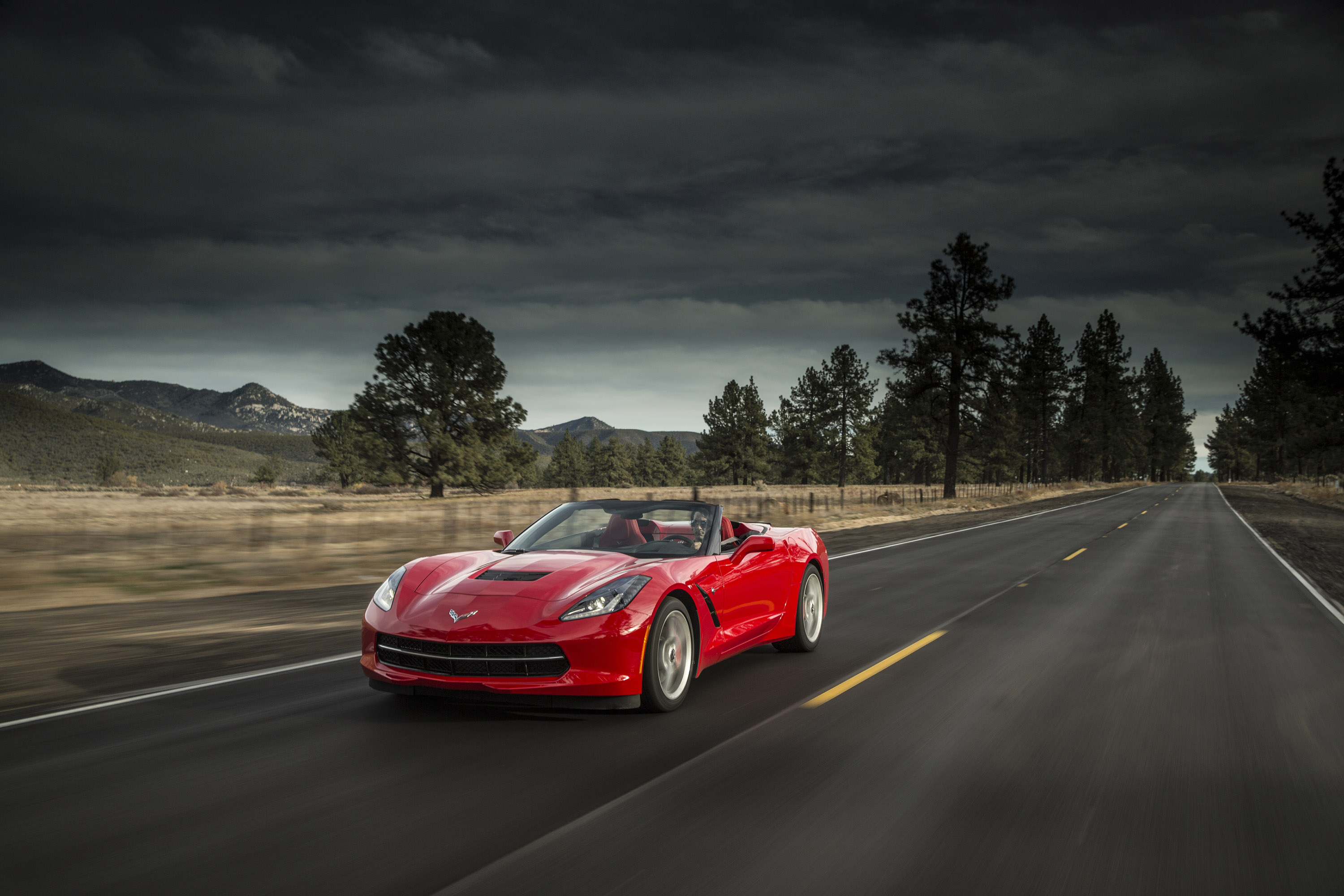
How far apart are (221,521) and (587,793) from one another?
18.3 m

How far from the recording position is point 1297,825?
3635mm

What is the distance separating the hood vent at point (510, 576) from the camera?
515cm

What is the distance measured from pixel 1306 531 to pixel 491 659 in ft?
97.0

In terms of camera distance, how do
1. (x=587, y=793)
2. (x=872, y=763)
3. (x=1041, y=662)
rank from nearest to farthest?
(x=587, y=793) < (x=872, y=763) < (x=1041, y=662)

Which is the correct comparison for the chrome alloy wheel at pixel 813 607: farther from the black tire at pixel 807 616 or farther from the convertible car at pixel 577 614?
the convertible car at pixel 577 614

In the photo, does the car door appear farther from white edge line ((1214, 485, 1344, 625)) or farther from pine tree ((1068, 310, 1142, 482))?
pine tree ((1068, 310, 1142, 482))

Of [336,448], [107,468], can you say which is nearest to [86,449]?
[107,468]

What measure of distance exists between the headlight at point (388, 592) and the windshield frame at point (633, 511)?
79 centimetres

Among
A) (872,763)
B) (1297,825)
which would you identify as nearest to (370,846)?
(872,763)

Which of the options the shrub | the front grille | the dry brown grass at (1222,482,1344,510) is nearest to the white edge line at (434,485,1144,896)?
the front grille

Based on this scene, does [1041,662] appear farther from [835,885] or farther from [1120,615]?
[835,885]

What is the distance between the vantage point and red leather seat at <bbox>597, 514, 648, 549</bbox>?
6.34 metres

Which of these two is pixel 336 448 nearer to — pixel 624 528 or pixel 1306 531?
pixel 1306 531

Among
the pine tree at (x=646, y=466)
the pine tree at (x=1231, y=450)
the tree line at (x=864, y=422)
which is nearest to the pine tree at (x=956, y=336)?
the tree line at (x=864, y=422)
